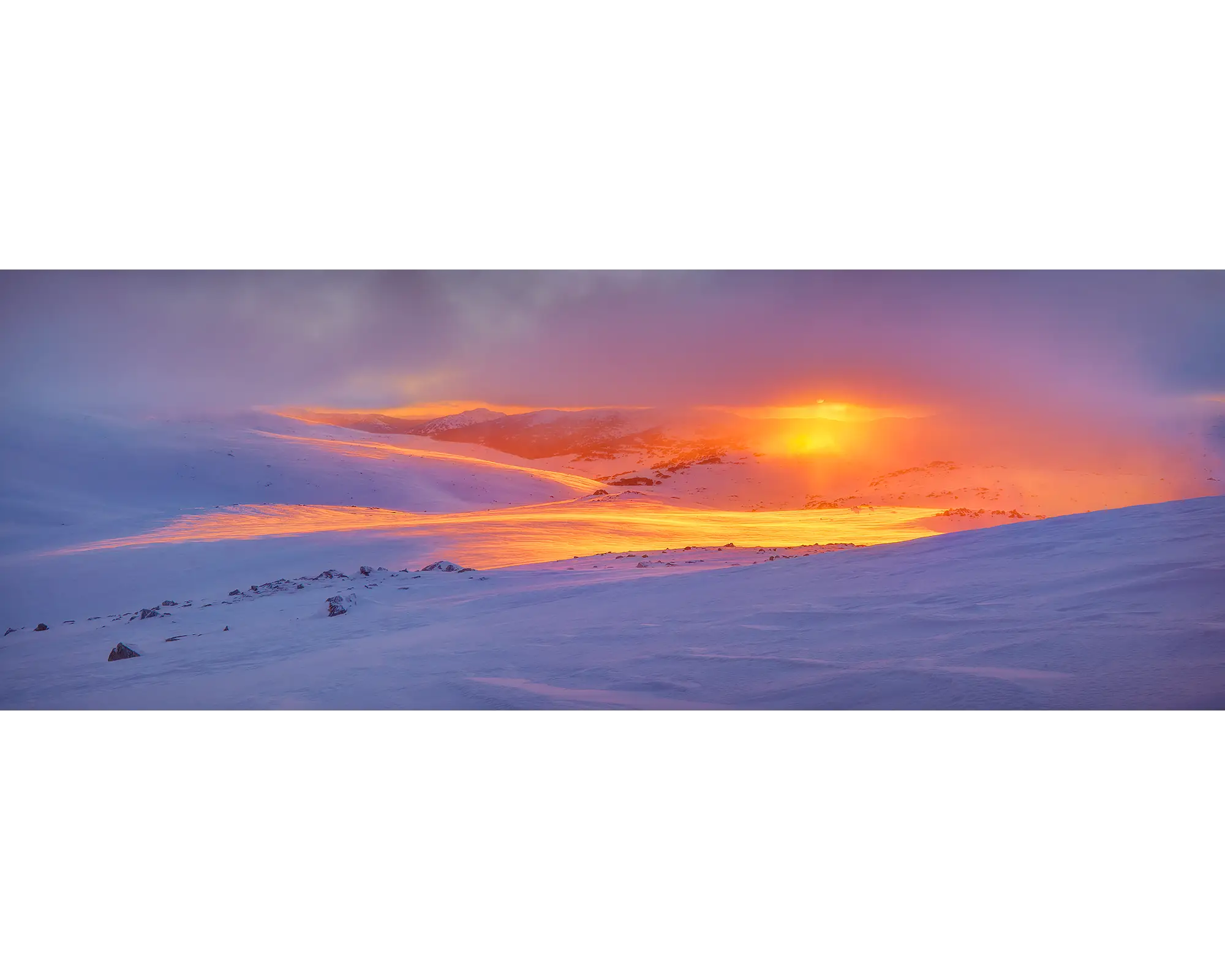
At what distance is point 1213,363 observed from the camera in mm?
5547

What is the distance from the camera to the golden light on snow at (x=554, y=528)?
902cm

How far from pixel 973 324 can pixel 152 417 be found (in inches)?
309

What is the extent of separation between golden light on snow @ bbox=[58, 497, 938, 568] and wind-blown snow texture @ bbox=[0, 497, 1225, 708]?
9.21 ft

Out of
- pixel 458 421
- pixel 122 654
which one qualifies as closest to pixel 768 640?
pixel 122 654

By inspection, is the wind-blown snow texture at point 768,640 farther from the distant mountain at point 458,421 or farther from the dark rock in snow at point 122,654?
the distant mountain at point 458,421

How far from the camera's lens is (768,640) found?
432cm

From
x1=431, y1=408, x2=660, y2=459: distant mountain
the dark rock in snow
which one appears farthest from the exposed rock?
the dark rock in snow

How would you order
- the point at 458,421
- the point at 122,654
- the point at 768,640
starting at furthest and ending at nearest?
the point at 458,421 < the point at 122,654 < the point at 768,640

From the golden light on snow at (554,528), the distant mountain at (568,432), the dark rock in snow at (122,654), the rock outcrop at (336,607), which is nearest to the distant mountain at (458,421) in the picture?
the distant mountain at (568,432)

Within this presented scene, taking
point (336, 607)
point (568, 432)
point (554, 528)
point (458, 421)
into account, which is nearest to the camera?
point (336, 607)

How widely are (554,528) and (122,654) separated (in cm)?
621

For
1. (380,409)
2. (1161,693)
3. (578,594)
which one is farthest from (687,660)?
(380,409)

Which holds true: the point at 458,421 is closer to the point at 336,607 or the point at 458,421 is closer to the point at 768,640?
the point at 336,607

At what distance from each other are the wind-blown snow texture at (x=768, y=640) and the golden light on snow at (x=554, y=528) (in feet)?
9.21
